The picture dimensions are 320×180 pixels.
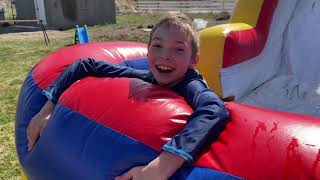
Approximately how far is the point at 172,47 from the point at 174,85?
0.58 feet

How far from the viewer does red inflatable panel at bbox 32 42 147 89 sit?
2.47 meters

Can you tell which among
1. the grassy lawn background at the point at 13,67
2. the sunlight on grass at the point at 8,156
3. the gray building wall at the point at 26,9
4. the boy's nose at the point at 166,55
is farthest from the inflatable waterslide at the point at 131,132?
the gray building wall at the point at 26,9

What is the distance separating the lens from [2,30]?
14.0 m

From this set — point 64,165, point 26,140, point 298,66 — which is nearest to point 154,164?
point 64,165

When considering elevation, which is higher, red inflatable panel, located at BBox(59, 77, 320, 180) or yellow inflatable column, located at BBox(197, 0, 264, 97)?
red inflatable panel, located at BBox(59, 77, 320, 180)

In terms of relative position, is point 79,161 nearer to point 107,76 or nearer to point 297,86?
point 107,76

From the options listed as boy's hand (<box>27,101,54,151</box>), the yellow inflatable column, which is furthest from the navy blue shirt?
the yellow inflatable column

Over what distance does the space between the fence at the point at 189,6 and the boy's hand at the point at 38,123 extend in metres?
22.4

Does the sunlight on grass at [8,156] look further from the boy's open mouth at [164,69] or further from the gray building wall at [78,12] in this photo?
the gray building wall at [78,12]

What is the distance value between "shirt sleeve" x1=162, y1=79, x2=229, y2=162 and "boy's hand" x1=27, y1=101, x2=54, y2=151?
0.86 m

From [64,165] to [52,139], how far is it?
17cm

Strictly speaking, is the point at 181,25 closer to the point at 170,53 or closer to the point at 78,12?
the point at 170,53

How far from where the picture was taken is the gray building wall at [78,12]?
1463 centimetres

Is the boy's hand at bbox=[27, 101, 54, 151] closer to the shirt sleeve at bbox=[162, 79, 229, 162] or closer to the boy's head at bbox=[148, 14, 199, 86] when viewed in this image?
the boy's head at bbox=[148, 14, 199, 86]
